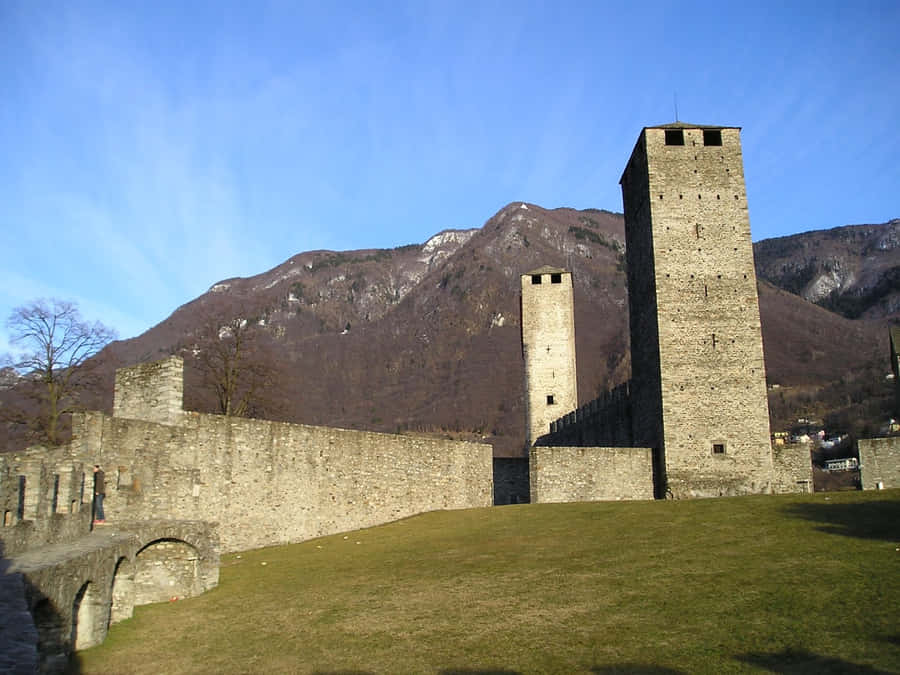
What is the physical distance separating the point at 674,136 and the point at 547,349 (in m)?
14.3

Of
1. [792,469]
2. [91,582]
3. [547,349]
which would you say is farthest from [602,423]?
[91,582]

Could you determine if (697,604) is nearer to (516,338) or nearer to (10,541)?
(10,541)

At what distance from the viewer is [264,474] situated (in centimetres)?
1947

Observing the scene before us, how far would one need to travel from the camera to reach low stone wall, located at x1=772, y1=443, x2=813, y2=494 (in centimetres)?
2545

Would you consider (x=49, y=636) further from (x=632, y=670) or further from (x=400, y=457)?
(x=400, y=457)

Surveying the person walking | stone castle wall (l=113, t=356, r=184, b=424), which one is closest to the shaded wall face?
stone castle wall (l=113, t=356, r=184, b=424)

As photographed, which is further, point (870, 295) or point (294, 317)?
point (870, 295)

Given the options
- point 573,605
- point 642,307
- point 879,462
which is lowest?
point 573,605

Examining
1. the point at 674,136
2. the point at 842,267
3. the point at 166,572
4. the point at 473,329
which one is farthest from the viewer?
the point at 842,267

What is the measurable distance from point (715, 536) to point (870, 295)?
379 ft

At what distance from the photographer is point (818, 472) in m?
51.3

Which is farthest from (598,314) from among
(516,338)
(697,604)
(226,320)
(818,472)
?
(697,604)

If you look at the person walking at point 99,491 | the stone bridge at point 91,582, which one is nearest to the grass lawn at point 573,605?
the stone bridge at point 91,582

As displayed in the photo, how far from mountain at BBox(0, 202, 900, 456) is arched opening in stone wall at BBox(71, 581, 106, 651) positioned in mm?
48645
